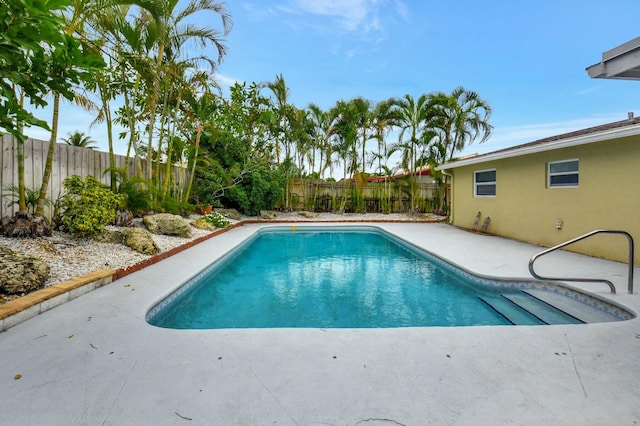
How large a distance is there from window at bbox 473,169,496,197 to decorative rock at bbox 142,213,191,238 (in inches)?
361

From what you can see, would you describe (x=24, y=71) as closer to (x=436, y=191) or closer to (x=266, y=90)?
(x=266, y=90)

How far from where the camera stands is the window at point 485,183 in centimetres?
989

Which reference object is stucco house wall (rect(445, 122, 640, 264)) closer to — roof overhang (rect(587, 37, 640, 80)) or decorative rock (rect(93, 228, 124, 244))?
roof overhang (rect(587, 37, 640, 80))

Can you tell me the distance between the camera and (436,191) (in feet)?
53.1

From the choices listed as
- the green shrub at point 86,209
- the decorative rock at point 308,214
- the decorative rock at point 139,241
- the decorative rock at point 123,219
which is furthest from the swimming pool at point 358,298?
the decorative rock at point 308,214

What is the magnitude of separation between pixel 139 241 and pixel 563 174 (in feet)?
30.4

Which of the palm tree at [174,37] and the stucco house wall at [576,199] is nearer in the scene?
the stucco house wall at [576,199]

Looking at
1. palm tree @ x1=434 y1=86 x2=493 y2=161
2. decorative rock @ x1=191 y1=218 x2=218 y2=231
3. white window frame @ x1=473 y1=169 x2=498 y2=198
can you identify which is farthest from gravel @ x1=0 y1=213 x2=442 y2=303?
palm tree @ x1=434 y1=86 x2=493 y2=161

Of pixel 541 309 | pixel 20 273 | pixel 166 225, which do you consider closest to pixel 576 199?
pixel 541 309

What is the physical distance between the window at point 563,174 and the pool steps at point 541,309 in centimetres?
402

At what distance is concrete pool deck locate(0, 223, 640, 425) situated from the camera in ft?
5.88

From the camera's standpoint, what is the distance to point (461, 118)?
568 inches

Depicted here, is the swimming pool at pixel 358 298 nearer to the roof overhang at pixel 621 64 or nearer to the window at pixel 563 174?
the roof overhang at pixel 621 64

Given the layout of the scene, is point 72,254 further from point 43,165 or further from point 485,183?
point 485,183
